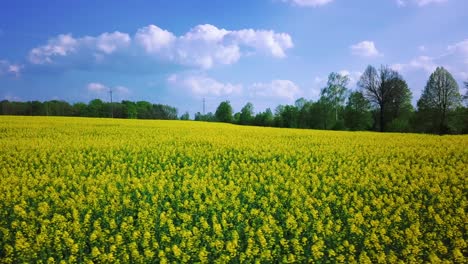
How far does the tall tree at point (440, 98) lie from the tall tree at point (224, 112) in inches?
2114

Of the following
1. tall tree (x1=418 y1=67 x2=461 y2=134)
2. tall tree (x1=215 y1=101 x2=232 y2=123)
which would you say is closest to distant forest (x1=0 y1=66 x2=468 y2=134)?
tall tree (x1=418 y1=67 x2=461 y2=134)

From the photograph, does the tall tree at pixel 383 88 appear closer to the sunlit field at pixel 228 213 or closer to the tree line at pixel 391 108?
the tree line at pixel 391 108

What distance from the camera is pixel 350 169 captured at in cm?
1309

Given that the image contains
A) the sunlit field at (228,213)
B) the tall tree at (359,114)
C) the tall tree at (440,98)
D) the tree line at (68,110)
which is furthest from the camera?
the tree line at (68,110)

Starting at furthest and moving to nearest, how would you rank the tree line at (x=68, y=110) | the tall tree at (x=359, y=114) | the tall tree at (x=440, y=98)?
the tree line at (x=68, y=110) < the tall tree at (x=359, y=114) < the tall tree at (x=440, y=98)

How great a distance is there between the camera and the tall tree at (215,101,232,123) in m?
96.2

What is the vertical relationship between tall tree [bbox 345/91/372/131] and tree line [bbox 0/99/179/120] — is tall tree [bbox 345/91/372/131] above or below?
below

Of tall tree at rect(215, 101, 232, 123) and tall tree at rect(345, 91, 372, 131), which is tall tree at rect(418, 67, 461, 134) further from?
tall tree at rect(215, 101, 232, 123)

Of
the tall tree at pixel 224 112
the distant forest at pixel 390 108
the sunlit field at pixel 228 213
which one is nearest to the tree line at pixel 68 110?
the tall tree at pixel 224 112

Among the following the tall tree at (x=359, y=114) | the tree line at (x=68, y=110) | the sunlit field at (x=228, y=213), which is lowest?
the sunlit field at (x=228, y=213)

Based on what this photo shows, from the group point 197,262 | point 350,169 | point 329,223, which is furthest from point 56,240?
point 350,169

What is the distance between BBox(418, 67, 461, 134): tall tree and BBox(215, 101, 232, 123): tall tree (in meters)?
53.7

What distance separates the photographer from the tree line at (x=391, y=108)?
4812 centimetres

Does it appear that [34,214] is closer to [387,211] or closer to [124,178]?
[124,178]
